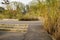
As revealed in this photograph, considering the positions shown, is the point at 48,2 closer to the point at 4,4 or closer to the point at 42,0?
the point at 42,0

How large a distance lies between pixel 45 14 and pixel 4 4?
913 inches

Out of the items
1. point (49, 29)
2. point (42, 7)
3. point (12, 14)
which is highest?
point (42, 7)

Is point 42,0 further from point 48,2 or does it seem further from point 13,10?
point 13,10

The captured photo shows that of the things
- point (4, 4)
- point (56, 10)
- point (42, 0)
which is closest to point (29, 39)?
point (56, 10)

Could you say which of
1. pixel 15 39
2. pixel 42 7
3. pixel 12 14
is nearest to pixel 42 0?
pixel 42 7

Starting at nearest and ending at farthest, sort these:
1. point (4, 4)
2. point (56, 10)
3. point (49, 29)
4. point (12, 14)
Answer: point (56, 10) → point (49, 29) → point (12, 14) → point (4, 4)

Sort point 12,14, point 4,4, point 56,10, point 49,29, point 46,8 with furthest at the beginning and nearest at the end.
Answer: point 4,4 < point 12,14 < point 46,8 < point 49,29 < point 56,10

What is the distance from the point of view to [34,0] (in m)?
13.1

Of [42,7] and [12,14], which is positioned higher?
[42,7]

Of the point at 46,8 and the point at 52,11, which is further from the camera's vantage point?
the point at 46,8

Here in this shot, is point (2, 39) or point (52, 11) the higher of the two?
point (52, 11)

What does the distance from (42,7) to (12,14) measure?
65.6ft

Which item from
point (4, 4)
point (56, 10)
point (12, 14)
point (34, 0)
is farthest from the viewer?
point (4, 4)

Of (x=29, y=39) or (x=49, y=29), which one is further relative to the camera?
(x=49, y=29)
